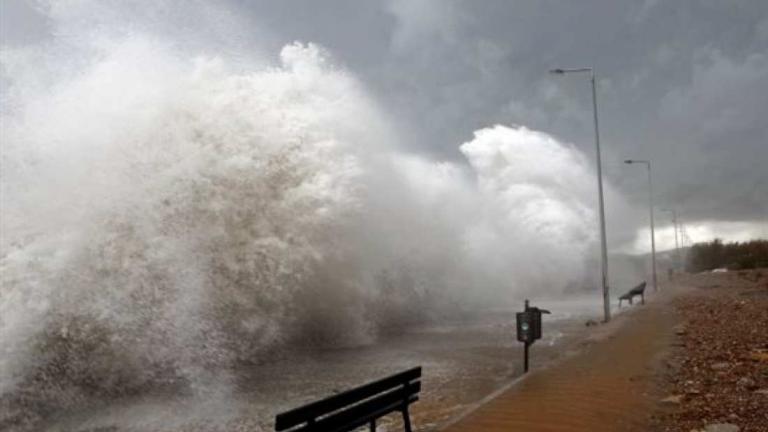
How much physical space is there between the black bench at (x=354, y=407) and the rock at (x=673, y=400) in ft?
10.9

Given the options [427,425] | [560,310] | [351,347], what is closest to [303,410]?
[427,425]

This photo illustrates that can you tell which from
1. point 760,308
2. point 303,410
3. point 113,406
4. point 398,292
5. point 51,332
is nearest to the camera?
point 303,410

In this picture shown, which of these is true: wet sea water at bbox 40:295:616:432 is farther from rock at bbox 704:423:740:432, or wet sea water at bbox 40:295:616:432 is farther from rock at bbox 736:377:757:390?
rock at bbox 736:377:757:390

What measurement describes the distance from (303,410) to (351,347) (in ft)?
42.2

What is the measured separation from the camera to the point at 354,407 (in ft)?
20.9

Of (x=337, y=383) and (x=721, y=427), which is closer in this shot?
(x=721, y=427)

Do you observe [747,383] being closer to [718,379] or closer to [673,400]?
[718,379]

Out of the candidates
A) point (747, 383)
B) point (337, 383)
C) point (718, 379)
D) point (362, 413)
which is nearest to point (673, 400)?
point (747, 383)

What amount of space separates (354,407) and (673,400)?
459 cm

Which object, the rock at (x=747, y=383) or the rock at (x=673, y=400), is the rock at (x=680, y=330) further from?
the rock at (x=673, y=400)

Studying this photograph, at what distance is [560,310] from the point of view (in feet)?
→ 97.0

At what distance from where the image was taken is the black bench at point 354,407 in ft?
18.2

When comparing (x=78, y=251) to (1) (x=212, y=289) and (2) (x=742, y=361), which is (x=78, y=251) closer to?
(1) (x=212, y=289)

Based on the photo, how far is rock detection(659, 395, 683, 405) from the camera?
27.8 ft
